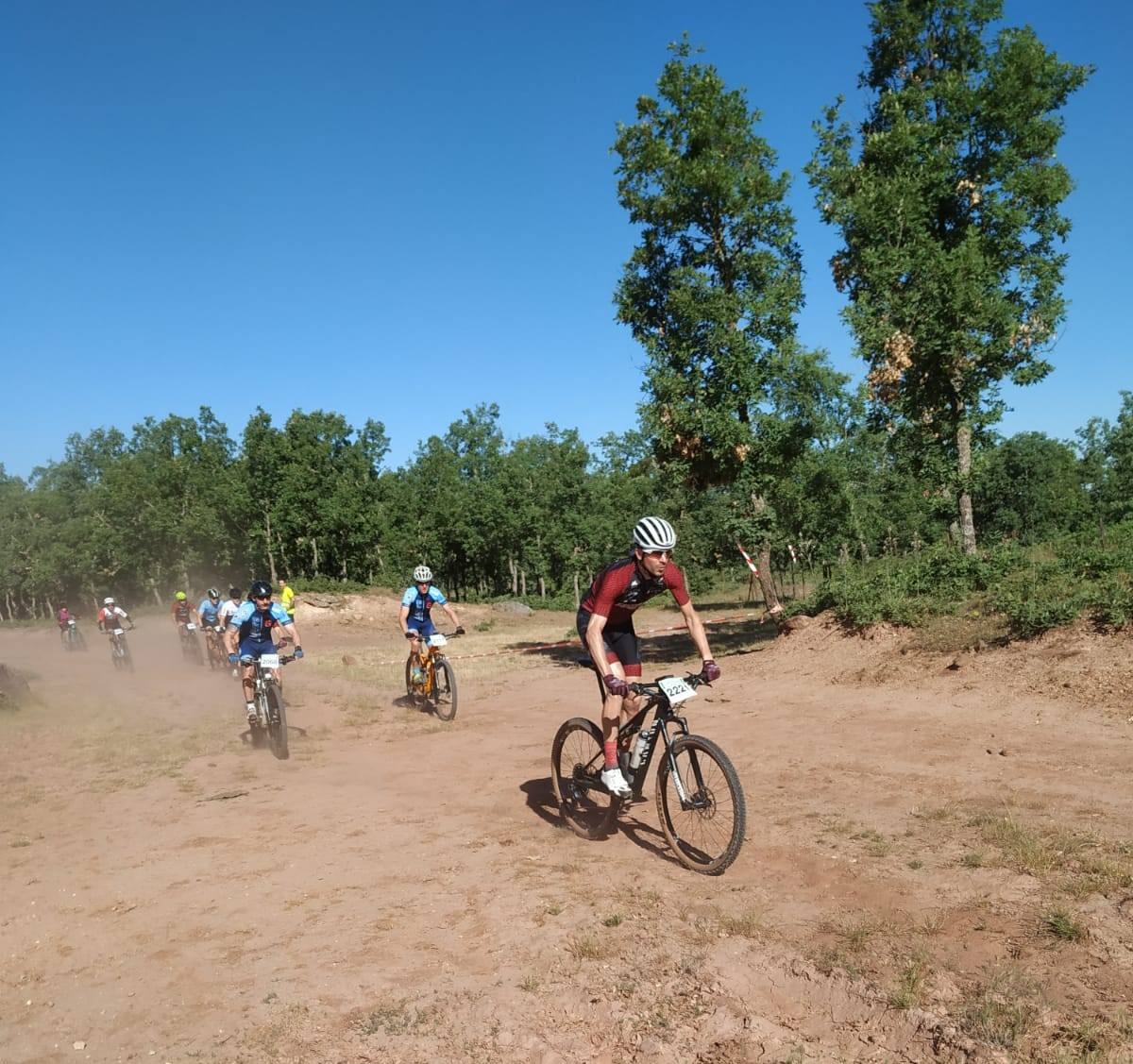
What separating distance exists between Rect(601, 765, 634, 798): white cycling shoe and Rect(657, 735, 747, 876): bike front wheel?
26cm

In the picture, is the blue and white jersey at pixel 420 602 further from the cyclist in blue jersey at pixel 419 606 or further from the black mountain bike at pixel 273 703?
the black mountain bike at pixel 273 703

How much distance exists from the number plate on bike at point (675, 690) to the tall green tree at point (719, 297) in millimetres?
11872

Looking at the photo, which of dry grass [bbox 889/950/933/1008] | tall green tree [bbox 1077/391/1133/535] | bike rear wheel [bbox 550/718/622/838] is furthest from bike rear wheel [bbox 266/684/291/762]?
tall green tree [bbox 1077/391/1133/535]

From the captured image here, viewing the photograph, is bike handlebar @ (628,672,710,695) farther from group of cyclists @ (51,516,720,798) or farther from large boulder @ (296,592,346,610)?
large boulder @ (296,592,346,610)

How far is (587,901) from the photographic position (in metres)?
4.96

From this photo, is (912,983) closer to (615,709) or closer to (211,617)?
(615,709)

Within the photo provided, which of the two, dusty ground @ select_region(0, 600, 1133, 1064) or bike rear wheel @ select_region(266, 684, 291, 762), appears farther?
bike rear wheel @ select_region(266, 684, 291, 762)

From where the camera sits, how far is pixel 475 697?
14.5 meters

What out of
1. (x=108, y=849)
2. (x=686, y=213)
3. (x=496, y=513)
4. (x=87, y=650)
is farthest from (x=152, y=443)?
(x=108, y=849)

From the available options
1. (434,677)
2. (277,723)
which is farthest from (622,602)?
(434,677)

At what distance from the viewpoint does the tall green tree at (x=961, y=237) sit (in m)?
15.1

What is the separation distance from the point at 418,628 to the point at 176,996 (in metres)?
8.16

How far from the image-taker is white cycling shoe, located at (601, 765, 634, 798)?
19.0ft

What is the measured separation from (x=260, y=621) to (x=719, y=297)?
11864 millimetres
